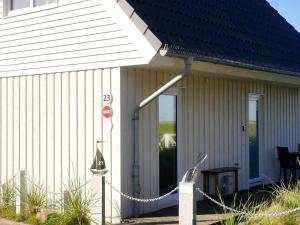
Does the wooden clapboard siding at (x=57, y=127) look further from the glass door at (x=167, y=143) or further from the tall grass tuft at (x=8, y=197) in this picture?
the glass door at (x=167, y=143)

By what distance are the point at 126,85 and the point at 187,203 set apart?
2.94 meters

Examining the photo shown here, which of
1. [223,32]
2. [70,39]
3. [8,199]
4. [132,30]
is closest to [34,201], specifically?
[8,199]

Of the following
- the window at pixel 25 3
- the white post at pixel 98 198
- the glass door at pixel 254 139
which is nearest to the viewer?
the white post at pixel 98 198

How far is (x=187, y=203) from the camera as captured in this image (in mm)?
6539

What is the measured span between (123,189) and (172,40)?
2.66 meters

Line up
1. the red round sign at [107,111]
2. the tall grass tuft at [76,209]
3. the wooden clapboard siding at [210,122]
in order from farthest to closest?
the wooden clapboard siding at [210,122], the red round sign at [107,111], the tall grass tuft at [76,209]

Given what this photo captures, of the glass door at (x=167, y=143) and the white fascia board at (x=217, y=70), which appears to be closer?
the white fascia board at (x=217, y=70)

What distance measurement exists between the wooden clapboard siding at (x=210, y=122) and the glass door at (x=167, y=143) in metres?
0.14

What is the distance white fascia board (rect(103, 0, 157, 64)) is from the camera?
8062 millimetres

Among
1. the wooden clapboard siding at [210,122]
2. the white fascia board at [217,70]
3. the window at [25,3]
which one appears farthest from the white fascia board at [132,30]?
the window at [25,3]

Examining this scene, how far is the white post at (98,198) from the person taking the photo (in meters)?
7.99

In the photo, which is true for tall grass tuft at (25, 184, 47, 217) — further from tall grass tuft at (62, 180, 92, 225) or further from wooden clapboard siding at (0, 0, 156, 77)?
wooden clapboard siding at (0, 0, 156, 77)

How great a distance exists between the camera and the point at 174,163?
10.0 metres

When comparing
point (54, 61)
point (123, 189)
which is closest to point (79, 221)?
point (123, 189)
